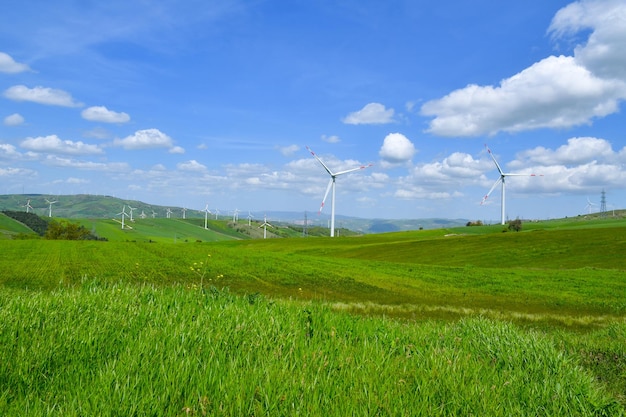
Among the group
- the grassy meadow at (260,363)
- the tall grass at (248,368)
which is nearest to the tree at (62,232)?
the grassy meadow at (260,363)

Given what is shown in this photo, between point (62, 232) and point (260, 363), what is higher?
point (260, 363)

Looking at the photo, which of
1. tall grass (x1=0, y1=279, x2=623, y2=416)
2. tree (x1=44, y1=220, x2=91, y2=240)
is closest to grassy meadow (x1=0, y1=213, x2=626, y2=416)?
tall grass (x1=0, y1=279, x2=623, y2=416)

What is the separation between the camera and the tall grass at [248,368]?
383 centimetres

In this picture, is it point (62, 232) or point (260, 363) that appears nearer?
point (260, 363)

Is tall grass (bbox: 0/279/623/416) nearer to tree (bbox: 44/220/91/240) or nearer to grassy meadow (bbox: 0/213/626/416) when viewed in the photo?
grassy meadow (bbox: 0/213/626/416)

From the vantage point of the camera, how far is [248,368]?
452 centimetres

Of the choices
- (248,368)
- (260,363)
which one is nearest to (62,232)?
(260,363)

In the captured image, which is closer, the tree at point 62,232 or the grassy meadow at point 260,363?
the grassy meadow at point 260,363

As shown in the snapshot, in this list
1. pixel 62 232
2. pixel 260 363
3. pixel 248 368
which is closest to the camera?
pixel 248 368

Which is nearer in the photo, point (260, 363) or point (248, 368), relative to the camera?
point (248, 368)

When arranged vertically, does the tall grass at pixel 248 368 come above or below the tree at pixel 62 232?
above

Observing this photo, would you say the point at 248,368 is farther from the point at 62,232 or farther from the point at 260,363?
the point at 62,232

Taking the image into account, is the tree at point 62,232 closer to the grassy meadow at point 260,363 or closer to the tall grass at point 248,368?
the grassy meadow at point 260,363

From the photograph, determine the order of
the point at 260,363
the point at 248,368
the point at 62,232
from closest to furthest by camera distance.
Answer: the point at 248,368 < the point at 260,363 < the point at 62,232
